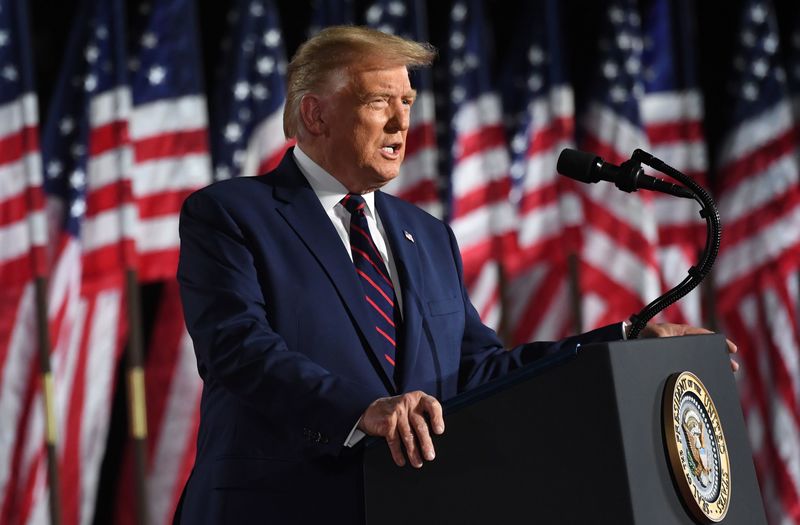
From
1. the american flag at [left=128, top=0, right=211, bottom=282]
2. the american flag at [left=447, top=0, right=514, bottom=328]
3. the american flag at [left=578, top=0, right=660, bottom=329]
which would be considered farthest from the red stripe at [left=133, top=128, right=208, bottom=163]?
the american flag at [left=578, top=0, right=660, bottom=329]

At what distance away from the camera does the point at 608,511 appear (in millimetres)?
1351

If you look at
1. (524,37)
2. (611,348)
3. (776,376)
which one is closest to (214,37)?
(524,37)

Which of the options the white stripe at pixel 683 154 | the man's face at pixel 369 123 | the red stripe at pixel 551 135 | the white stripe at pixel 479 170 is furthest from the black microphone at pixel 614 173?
the white stripe at pixel 683 154

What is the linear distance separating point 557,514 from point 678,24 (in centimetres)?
476

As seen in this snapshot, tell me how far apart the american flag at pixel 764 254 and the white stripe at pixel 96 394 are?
3037 millimetres

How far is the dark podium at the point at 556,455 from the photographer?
4.48ft

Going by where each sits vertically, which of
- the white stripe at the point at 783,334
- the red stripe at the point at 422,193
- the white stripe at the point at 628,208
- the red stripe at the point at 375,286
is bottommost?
the white stripe at the point at 783,334

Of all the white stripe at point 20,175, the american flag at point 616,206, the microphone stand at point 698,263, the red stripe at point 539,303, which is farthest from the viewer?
the red stripe at point 539,303

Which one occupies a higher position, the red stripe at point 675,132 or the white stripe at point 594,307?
the red stripe at point 675,132

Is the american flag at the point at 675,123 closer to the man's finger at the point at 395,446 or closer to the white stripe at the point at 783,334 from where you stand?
the white stripe at the point at 783,334

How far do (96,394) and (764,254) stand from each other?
10.8 feet

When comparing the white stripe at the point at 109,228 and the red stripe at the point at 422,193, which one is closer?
the white stripe at the point at 109,228

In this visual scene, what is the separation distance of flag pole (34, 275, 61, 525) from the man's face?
2.56 meters

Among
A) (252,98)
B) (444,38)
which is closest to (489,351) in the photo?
(252,98)
